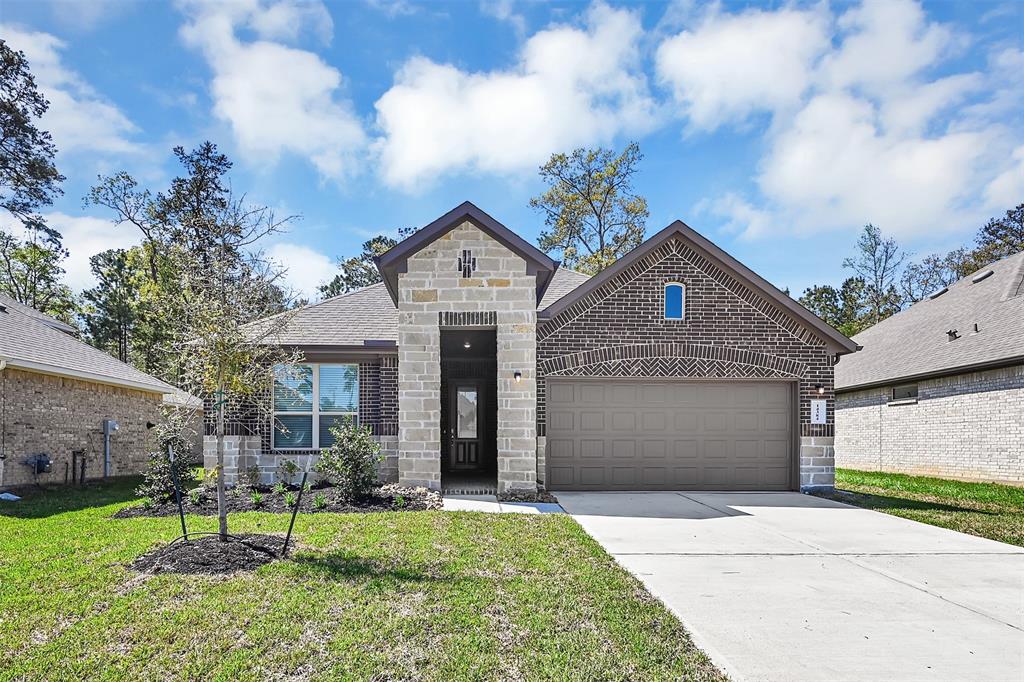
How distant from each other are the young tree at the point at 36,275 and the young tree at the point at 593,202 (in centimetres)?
2512

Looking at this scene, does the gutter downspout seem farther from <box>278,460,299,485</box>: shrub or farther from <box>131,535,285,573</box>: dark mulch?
<box>131,535,285,573</box>: dark mulch

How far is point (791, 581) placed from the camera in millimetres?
6320

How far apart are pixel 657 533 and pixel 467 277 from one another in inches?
220

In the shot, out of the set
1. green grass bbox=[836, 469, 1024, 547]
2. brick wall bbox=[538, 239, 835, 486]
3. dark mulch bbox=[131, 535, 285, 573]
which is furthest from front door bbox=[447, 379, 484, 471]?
dark mulch bbox=[131, 535, 285, 573]

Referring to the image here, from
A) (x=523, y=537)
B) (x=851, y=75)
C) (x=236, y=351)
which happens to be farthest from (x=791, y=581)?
(x=851, y=75)

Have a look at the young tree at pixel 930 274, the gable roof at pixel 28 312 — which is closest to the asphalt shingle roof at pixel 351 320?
the gable roof at pixel 28 312

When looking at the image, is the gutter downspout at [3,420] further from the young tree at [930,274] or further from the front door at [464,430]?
the young tree at [930,274]

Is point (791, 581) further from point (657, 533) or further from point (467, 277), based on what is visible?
point (467, 277)

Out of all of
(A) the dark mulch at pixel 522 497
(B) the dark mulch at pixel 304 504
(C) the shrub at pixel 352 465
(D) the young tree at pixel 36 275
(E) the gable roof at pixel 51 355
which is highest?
(D) the young tree at pixel 36 275

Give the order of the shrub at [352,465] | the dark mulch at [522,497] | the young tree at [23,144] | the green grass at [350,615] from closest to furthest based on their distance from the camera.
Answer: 1. the green grass at [350,615]
2. the shrub at [352,465]
3. the dark mulch at [522,497]
4. the young tree at [23,144]

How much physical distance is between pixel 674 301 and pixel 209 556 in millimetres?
9251

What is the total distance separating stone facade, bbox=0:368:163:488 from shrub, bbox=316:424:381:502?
6.38m

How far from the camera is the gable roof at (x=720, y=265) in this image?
488 inches

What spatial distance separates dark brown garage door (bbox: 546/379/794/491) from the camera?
41.3ft
